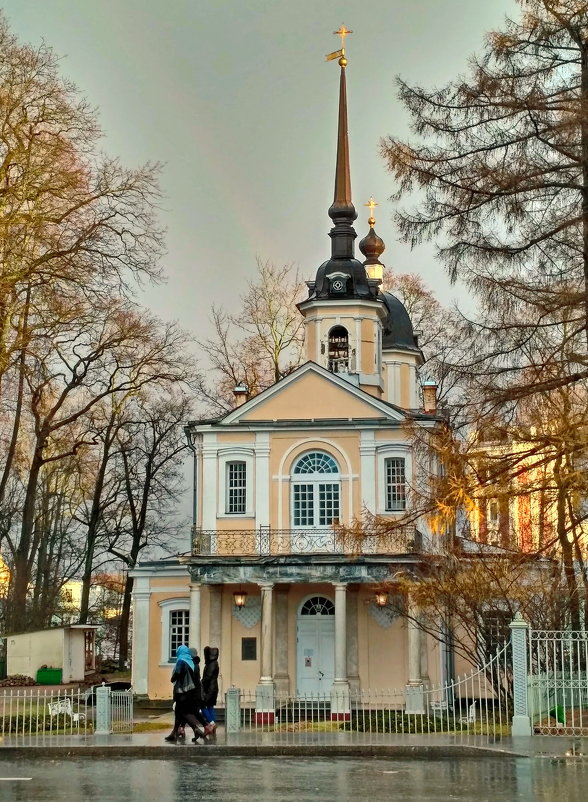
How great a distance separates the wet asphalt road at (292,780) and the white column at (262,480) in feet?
49.9

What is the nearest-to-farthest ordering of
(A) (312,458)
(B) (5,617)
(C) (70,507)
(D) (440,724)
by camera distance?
1. (D) (440,724)
2. (A) (312,458)
3. (B) (5,617)
4. (C) (70,507)

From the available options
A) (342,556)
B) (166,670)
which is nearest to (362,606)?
(342,556)

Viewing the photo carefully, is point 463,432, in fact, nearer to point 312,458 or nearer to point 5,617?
point 312,458

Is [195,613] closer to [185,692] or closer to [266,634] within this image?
[266,634]

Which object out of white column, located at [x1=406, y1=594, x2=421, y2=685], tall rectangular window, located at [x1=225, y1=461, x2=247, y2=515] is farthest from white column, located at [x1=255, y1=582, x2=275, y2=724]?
white column, located at [x1=406, y1=594, x2=421, y2=685]

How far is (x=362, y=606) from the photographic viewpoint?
108 feet

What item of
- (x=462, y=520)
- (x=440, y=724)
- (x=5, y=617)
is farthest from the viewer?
(x=5, y=617)

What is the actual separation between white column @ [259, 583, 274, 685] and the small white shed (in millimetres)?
11223

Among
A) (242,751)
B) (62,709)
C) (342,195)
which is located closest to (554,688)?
(242,751)

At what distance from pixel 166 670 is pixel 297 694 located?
4146 mm

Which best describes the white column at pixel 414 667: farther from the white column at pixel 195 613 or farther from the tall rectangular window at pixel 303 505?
the white column at pixel 195 613

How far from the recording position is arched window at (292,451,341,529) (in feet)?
109

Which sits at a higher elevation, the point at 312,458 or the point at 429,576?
the point at 312,458

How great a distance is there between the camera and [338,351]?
3797 centimetres
